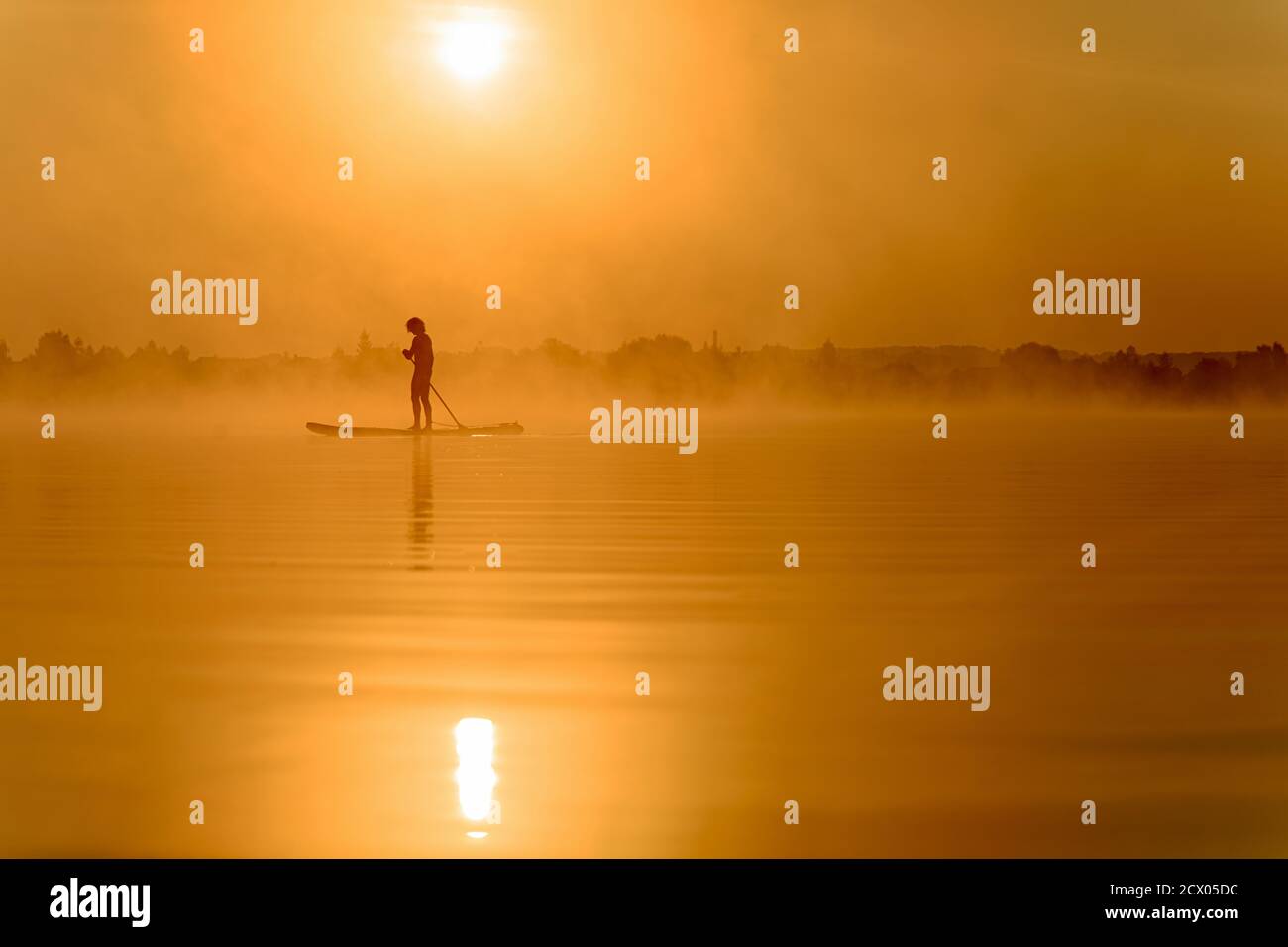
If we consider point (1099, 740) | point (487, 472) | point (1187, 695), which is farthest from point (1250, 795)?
point (487, 472)

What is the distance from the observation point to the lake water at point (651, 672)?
4.20m

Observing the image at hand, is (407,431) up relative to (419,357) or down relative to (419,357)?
down

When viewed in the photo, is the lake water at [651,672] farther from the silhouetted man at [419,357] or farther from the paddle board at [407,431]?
the paddle board at [407,431]

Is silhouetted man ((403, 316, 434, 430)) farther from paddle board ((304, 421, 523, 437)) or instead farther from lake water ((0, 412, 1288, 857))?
lake water ((0, 412, 1288, 857))

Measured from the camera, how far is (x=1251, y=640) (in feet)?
20.7

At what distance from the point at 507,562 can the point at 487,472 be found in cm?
664

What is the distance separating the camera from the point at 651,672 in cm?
571

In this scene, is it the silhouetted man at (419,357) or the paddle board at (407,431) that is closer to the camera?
the silhouetted man at (419,357)

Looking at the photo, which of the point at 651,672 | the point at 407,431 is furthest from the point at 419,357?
the point at 651,672

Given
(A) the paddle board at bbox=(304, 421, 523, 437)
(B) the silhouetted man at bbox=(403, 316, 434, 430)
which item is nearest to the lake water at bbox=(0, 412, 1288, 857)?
(B) the silhouetted man at bbox=(403, 316, 434, 430)

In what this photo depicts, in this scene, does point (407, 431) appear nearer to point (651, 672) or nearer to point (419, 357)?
point (419, 357)

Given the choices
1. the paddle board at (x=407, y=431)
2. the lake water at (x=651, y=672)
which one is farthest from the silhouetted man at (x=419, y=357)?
the lake water at (x=651, y=672)

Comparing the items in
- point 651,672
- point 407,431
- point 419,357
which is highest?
point 419,357
